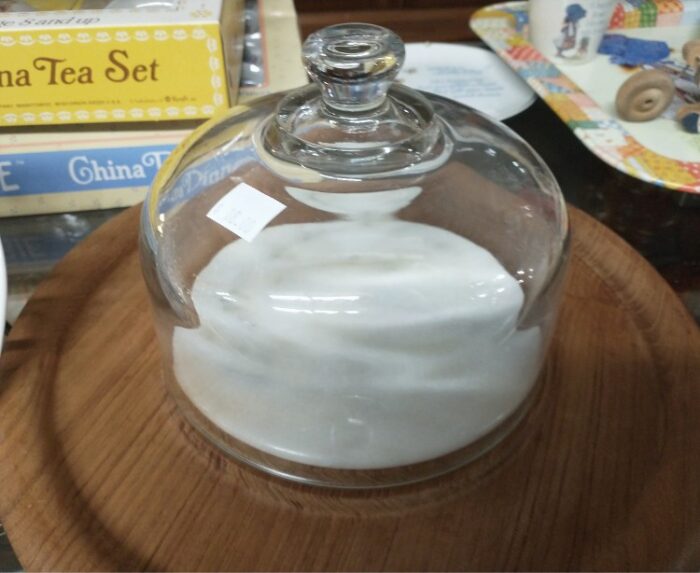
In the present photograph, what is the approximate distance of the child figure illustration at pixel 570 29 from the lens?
712 mm

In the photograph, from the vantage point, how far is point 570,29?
0.72 m

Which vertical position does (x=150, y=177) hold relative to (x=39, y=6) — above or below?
below

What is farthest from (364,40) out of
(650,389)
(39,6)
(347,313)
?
(39,6)

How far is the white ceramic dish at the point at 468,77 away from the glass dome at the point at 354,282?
35 cm

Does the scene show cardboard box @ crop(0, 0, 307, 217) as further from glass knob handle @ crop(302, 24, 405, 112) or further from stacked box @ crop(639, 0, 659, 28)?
stacked box @ crop(639, 0, 659, 28)

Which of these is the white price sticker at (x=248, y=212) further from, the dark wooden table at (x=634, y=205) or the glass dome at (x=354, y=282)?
the dark wooden table at (x=634, y=205)

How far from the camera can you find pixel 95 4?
57cm

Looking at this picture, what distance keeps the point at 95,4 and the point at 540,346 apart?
1.51ft

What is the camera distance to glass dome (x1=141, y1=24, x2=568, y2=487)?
0.32 m

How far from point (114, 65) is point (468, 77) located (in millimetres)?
404

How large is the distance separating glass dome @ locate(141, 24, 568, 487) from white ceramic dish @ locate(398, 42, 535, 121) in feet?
1.15

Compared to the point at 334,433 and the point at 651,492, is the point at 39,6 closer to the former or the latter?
the point at 334,433

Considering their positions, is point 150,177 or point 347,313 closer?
point 347,313

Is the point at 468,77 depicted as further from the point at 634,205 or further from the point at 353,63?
the point at 353,63
